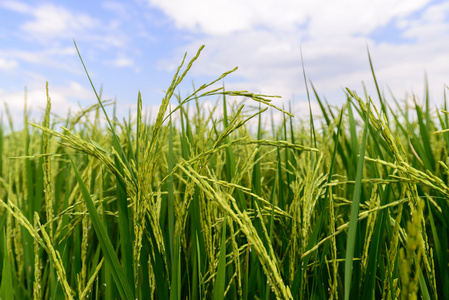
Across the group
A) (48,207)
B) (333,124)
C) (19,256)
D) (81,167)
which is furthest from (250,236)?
(81,167)

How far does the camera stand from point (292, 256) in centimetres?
95

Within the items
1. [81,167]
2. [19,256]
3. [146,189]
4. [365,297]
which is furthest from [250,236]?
[81,167]

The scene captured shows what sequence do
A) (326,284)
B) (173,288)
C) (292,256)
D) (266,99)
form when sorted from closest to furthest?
(266,99)
(173,288)
(292,256)
(326,284)

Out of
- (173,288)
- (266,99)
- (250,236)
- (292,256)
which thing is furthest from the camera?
(292,256)

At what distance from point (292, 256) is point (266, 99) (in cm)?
47

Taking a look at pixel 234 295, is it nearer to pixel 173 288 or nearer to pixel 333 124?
pixel 173 288

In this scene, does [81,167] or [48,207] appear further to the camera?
[81,167]

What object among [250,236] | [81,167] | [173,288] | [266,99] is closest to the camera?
[250,236]

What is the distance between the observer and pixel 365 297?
3.00ft

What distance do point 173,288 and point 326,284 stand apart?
1.95 feet

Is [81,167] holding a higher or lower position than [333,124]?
lower

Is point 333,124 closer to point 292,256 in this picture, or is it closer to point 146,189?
point 292,256

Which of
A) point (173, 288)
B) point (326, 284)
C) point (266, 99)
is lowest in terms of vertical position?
point (326, 284)

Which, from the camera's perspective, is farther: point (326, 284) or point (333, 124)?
point (333, 124)
